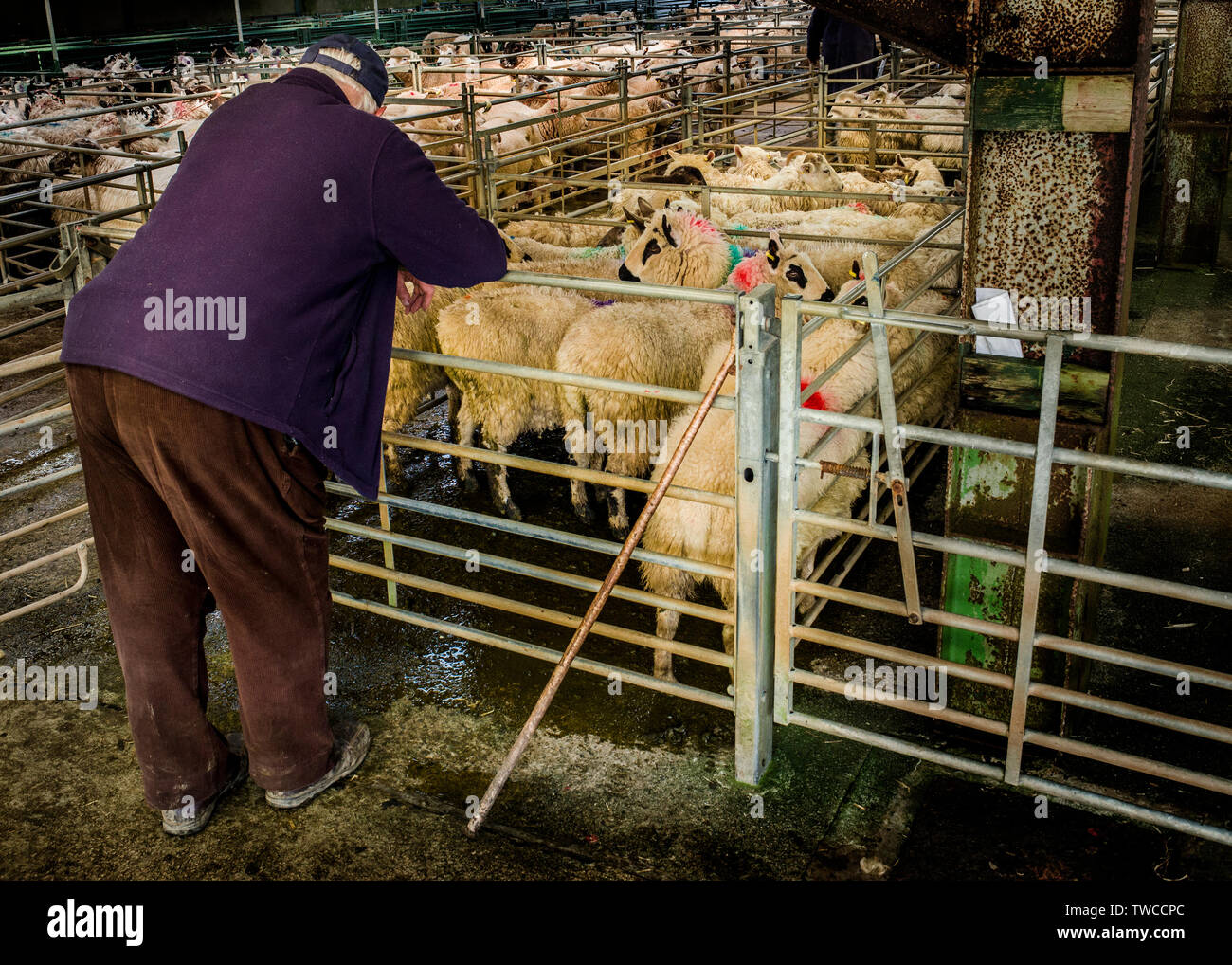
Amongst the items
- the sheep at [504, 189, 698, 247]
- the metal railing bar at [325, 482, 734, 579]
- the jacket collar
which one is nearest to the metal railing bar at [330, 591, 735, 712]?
the metal railing bar at [325, 482, 734, 579]

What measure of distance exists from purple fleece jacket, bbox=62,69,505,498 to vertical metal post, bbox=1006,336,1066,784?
1.55m

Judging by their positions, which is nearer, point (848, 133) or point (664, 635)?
point (664, 635)

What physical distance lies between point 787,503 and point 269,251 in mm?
1611

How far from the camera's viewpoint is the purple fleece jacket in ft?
8.97

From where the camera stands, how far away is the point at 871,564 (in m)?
4.98

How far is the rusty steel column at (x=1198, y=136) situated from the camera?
9.09 meters

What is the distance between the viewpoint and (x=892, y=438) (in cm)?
285

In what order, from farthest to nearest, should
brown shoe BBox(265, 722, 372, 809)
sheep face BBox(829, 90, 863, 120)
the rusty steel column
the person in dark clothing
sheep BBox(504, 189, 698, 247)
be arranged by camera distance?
the person in dark clothing < sheep face BBox(829, 90, 863, 120) < the rusty steel column < sheep BBox(504, 189, 698, 247) < brown shoe BBox(265, 722, 372, 809)

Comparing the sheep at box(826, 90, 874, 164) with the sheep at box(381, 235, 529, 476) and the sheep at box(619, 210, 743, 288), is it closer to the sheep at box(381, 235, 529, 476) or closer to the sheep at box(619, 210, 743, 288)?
the sheep at box(619, 210, 743, 288)

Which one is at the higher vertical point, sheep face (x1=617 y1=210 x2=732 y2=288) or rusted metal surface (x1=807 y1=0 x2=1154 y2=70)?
rusted metal surface (x1=807 y1=0 x2=1154 y2=70)

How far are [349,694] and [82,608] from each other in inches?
63.2

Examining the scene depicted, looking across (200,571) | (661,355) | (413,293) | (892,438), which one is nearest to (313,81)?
(413,293)

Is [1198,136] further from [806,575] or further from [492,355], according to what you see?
[806,575]

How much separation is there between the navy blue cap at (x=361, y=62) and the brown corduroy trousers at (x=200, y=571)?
1.03m
